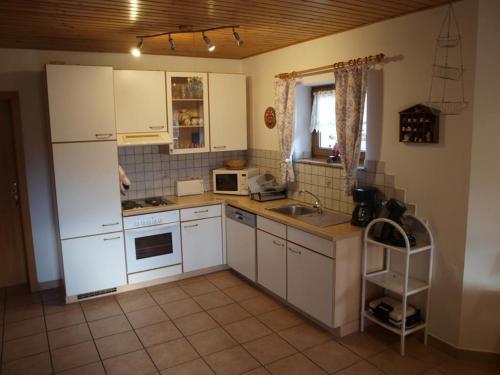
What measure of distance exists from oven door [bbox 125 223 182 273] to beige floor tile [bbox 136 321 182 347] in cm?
84

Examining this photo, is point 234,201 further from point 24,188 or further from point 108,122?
point 24,188

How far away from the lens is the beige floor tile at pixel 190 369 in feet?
9.09

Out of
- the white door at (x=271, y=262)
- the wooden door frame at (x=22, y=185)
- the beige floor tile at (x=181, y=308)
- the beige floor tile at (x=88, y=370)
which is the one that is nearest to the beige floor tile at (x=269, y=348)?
the white door at (x=271, y=262)

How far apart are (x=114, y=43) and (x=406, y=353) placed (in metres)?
3.51

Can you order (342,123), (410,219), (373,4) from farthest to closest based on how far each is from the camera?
(342,123), (410,219), (373,4)

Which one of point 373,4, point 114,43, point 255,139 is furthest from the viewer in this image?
point 255,139

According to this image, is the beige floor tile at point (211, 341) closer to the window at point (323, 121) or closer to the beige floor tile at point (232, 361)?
the beige floor tile at point (232, 361)

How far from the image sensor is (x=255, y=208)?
12.9ft

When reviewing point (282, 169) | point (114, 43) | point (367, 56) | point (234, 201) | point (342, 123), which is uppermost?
point (114, 43)

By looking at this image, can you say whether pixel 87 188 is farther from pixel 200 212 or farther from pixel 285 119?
pixel 285 119

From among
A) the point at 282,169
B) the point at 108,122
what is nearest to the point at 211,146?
the point at 282,169

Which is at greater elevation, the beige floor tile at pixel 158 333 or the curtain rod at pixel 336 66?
the curtain rod at pixel 336 66

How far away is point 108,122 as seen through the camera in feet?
12.4

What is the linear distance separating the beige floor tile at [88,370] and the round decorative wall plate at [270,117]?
279 cm
